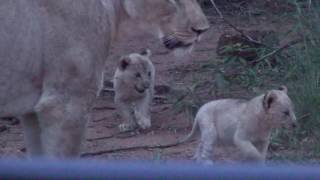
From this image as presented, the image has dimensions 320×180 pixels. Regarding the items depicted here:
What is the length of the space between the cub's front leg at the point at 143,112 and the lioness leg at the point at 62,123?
9.98 ft

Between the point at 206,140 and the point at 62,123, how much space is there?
6.91 feet

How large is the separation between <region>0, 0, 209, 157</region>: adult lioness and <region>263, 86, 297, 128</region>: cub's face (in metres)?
2.02

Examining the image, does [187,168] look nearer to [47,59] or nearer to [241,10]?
[47,59]

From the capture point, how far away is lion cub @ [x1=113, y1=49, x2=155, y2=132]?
757 cm

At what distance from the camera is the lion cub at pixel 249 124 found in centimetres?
599

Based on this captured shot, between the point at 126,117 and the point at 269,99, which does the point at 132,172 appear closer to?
the point at 269,99

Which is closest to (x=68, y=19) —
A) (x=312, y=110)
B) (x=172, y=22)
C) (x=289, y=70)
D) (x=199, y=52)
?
(x=172, y=22)

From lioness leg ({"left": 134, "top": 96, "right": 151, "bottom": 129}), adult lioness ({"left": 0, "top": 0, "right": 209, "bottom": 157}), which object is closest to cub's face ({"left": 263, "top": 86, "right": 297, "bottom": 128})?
lioness leg ({"left": 134, "top": 96, "right": 151, "bottom": 129})

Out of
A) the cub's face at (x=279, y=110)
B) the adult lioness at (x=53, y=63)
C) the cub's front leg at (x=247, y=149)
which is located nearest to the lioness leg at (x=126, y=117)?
the cub's front leg at (x=247, y=149)

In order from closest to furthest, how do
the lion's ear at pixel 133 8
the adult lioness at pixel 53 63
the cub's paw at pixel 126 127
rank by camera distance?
the adult lioness at pixel 53 63 < the lion's ear at pixel 133 8 < the cub's paw at pixel 126 127

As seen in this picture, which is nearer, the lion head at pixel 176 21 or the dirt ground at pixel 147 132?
the lion head at pixel 176 21

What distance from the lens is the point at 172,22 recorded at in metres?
4.79

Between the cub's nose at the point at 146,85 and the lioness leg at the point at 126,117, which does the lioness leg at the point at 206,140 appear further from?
the cub's nose at the point at 146,85

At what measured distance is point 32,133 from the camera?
444 centimetres
